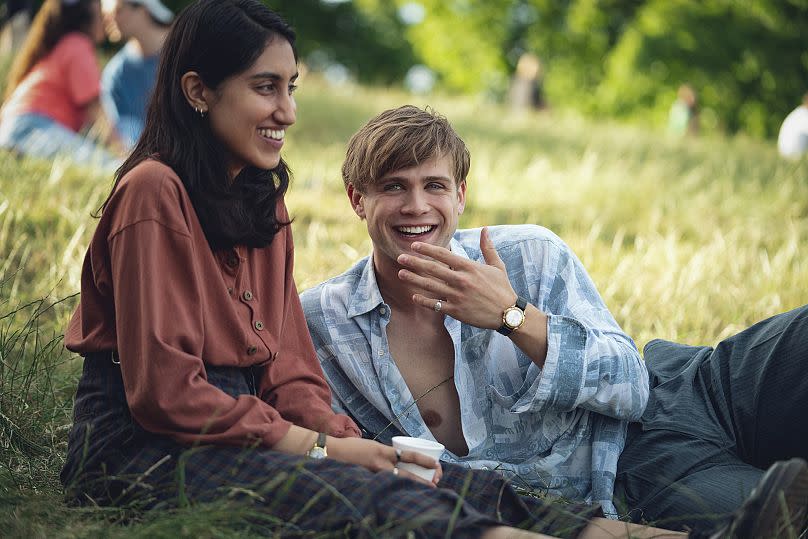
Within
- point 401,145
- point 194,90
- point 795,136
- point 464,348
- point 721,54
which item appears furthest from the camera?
point 721,54

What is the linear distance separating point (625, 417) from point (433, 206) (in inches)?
37.0

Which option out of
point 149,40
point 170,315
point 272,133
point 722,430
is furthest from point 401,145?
point 149,40

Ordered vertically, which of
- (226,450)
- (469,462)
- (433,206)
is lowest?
(469,462)

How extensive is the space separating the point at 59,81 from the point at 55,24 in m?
0.42

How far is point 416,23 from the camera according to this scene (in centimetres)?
2903

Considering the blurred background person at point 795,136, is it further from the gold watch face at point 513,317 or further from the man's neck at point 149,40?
the gold watch face at point 513,317

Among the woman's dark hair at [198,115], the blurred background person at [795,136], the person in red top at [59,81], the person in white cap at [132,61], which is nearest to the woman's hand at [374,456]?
the woman's dark hair at [198,115]

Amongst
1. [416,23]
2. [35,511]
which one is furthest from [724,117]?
[35,511]

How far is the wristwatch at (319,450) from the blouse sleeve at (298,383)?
257 millimetres

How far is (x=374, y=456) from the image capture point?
2719 millimetres

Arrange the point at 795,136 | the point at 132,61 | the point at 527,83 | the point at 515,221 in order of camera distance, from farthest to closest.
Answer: the point at 527,83 → the point at 795,136 → the point at 132,61 → the point at 515,221

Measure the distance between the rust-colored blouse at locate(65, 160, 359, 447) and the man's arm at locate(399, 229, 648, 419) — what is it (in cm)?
56

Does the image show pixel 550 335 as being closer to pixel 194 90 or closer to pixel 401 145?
pixel 401 145

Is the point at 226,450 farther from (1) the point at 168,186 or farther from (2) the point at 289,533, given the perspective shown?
(1) the point at 168,186
